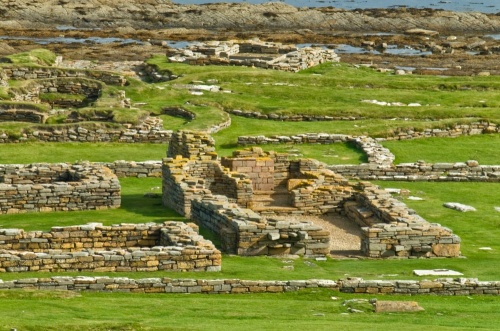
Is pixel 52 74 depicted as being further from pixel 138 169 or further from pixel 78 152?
pixel 138 169

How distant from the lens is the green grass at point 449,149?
54.1 metres

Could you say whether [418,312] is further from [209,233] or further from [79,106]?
[79,106]

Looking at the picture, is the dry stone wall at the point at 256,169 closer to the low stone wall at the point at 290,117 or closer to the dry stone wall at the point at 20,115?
the dry stone wall at the point at 20,115

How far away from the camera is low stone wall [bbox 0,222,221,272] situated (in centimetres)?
3269

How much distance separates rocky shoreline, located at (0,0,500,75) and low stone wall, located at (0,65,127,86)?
137ft

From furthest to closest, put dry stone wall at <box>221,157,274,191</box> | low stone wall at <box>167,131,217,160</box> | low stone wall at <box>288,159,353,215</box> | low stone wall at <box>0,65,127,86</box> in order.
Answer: low stone wall at <box>0,65,127,86</box>
low stone wall at <box>167,131,217,160</box>
dry stone wall at <box>221,157,274,191</box>
low stone wall at <box>288,159,353,215</box>

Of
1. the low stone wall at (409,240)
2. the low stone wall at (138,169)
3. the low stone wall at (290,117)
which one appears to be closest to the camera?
the low stone wall at (409,240)

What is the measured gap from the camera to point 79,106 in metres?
65.6

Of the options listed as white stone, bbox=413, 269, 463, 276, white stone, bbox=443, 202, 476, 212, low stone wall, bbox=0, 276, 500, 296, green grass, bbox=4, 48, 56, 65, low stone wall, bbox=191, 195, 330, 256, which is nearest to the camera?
low stone wall, bbox=0, 276, 500, 296

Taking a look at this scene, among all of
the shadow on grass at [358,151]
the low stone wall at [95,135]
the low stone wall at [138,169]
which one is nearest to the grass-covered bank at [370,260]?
the low stone wall at [138,169]

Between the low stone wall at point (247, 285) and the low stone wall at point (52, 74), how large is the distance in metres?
38.2

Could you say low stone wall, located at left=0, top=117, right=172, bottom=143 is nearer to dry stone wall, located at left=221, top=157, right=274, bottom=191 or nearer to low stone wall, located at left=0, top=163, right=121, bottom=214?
dry stone wall, located at left=221, top=157, right=274, bottom=191

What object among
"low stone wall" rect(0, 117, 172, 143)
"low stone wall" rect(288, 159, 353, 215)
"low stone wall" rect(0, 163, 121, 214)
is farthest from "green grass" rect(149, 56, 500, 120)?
"low stone wall" rect(0, 163, 121, 214)

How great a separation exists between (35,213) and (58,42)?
73022 millimetres
